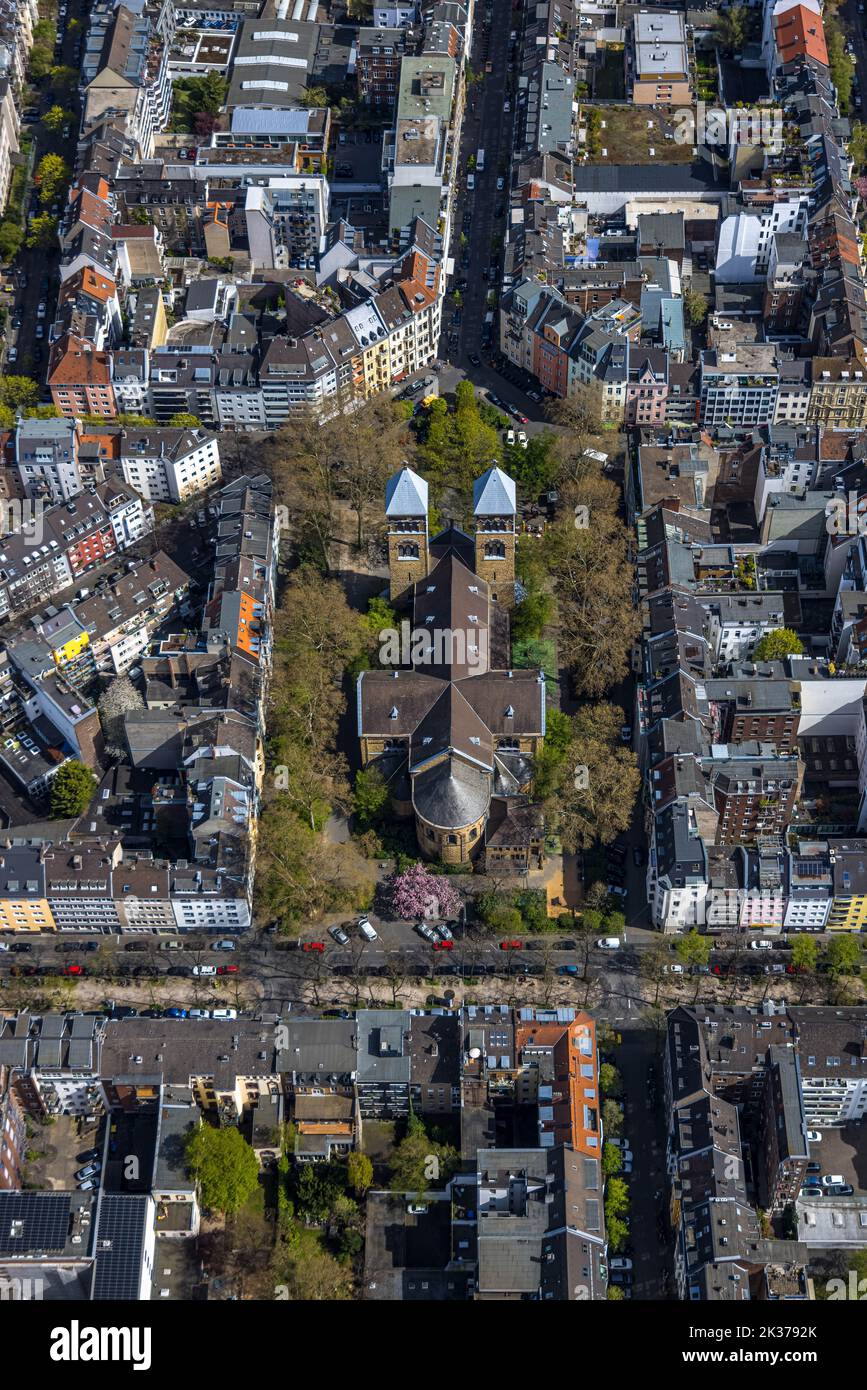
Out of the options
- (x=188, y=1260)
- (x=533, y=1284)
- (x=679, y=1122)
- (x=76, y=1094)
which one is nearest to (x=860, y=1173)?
(x=679, y=1122)

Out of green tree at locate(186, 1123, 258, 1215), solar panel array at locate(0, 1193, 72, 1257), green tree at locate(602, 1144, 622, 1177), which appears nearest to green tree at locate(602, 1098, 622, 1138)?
green tree at locate(602, 1144, 622, 1177)

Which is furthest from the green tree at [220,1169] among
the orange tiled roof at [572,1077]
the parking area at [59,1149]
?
the orange tiled roof at [572,1077]

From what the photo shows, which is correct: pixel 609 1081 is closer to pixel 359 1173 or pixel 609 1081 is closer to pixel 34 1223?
pixel 359 1173

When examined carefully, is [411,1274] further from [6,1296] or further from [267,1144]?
[6,1296]

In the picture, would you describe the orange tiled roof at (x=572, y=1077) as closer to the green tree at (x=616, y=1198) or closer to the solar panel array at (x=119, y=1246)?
the green tree at (x=616, y=1198)

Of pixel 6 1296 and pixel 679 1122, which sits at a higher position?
pixel 679 1122
